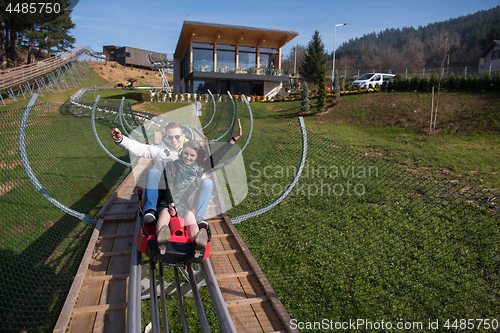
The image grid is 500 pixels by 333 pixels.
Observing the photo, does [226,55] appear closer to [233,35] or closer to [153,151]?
[233,35]

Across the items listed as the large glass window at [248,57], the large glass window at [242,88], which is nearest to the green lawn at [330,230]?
the large glass window at [242,88]

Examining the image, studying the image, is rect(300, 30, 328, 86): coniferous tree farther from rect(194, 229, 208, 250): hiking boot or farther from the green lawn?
rect(194, 229, 208, 250): hiking boot

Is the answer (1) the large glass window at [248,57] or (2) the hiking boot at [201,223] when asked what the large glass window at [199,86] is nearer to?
(1) the large glass window at [248,57]

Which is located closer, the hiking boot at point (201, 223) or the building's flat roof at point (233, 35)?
the hiking boot at point (201, 223)

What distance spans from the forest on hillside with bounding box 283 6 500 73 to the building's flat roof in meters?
9.87

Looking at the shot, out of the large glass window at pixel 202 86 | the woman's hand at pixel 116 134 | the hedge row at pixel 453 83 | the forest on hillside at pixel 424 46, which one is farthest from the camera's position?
the forest on hillside at pixel 424 46

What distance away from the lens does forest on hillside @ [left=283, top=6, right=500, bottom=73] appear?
208ft

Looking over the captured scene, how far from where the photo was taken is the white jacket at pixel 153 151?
390 cm

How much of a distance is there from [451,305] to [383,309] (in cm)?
79

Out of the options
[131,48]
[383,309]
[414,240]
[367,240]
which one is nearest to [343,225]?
[367,240]

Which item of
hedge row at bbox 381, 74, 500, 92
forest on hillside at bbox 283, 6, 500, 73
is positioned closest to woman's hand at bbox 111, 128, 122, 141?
hedge row at bbox 381, 74, 500, 92

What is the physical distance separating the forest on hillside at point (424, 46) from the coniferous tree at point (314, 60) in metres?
2.88

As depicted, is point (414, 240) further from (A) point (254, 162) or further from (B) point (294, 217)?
(A) point (254, 162)

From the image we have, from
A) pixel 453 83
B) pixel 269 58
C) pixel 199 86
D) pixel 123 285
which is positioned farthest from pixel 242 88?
pixel 123 285
